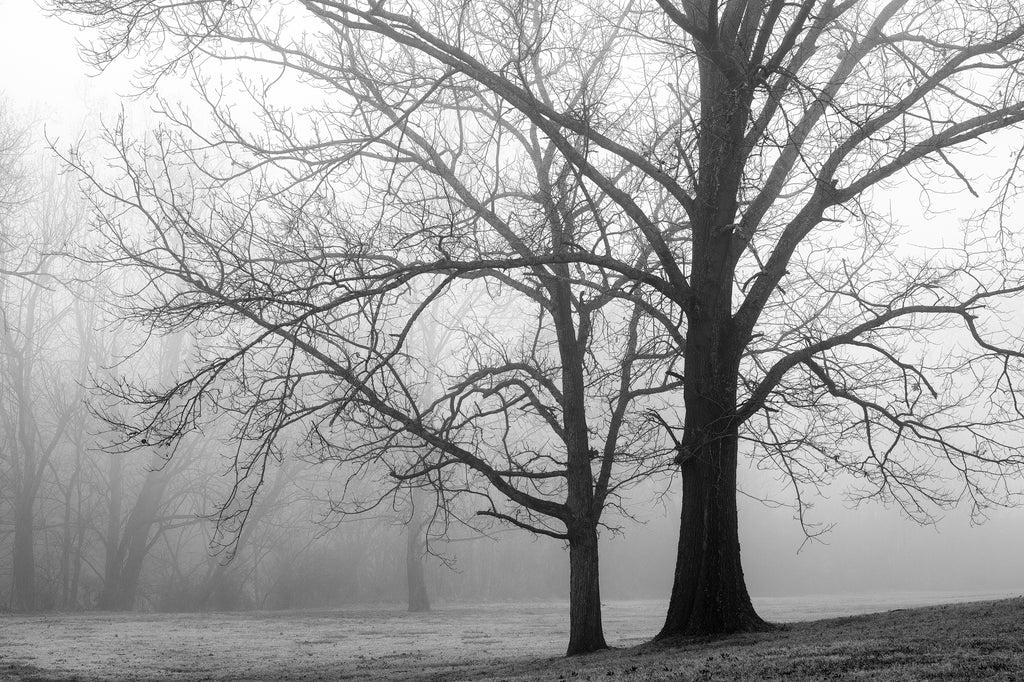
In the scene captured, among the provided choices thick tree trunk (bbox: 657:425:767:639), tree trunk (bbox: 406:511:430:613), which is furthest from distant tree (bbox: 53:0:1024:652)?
tree trunk (bbox: 406:511:430:613)

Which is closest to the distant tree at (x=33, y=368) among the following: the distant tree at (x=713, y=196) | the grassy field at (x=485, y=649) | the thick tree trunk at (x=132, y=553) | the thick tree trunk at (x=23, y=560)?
the thick tree trunk at (x=23, y=560)

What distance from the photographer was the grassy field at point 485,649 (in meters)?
7.22

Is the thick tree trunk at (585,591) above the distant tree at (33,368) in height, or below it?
below

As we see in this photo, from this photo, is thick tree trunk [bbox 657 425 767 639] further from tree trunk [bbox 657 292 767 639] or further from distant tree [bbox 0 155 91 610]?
distant tree [bbox 0 155 91 610]

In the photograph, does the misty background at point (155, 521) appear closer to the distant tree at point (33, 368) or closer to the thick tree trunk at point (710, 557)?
the distant tree at point (33, 368)

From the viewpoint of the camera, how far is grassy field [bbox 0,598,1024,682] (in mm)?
7219

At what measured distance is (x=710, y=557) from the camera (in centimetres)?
1075

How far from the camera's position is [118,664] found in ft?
41.2

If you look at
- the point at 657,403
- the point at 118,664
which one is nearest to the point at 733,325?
the point at 118,664

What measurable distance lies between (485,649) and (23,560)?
1989 cm

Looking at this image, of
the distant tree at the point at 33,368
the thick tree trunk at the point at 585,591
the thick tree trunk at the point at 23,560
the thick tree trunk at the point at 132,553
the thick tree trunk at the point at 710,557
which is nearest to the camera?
the thick tree trunk at the point at 710,557

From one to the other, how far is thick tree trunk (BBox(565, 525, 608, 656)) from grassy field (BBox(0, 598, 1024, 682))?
25.8 inches

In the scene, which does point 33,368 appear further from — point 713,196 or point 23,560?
point 713,196

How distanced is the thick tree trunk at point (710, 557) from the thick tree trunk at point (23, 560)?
80.5ft
